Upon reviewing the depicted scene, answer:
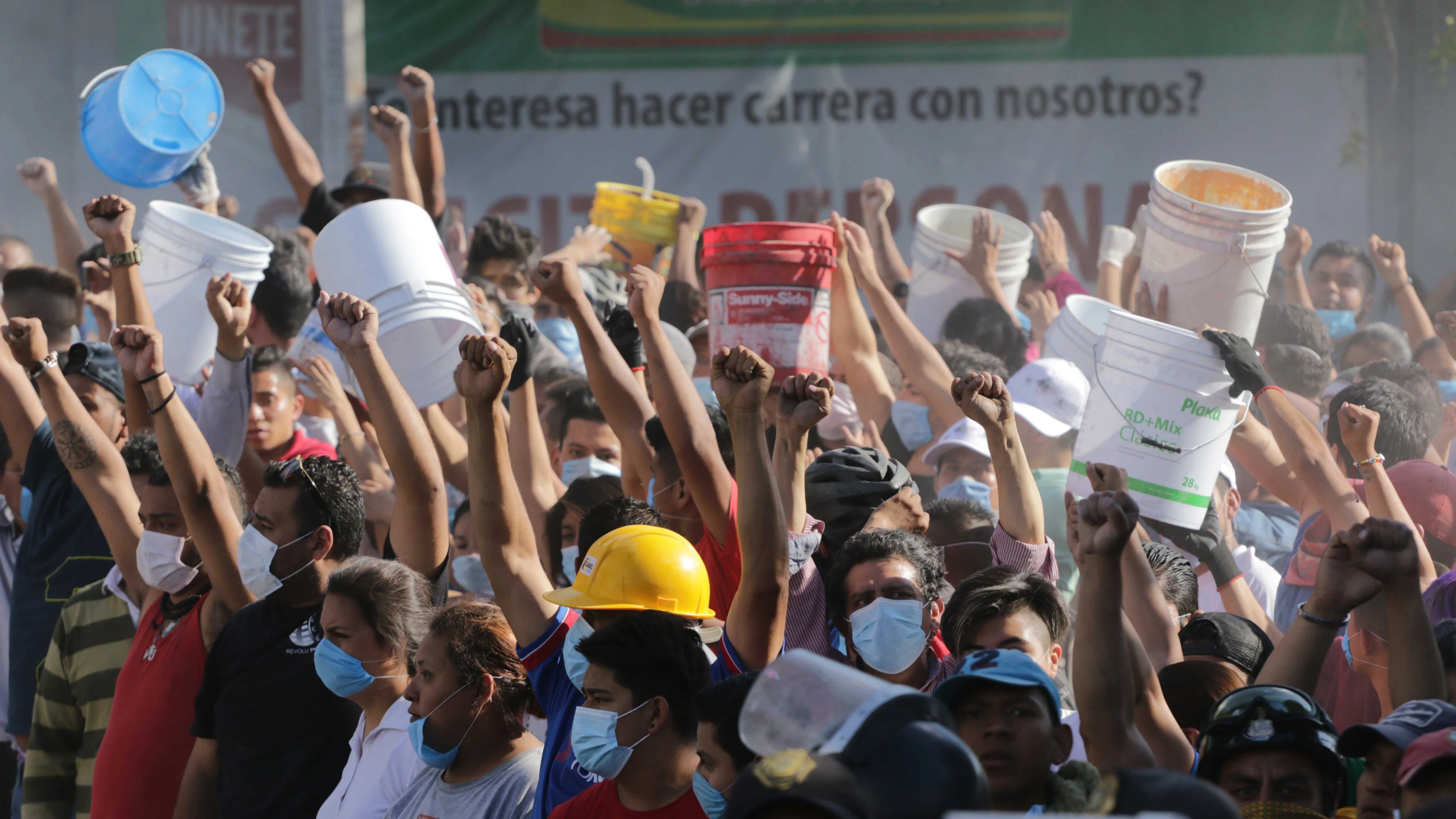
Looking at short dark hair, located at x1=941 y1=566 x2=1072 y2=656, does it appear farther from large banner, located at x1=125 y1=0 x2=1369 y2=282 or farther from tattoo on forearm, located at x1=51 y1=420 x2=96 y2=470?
large banner, located at x1=125 y1=0 x2=1369 y2=282

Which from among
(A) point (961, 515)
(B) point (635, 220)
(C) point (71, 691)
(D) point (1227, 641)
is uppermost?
(D) point (1227, 641)

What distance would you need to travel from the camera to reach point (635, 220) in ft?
21.8

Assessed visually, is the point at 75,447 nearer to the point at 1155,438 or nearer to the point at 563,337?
the point at 563,337

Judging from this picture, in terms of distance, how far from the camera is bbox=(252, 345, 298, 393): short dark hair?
503 cm

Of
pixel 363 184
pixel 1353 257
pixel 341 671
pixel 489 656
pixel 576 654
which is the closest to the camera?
pixel 576 654

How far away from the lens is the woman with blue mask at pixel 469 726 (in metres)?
3.03

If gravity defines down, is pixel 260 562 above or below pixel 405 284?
below

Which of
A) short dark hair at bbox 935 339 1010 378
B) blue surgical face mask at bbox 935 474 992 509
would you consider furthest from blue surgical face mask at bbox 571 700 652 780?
short dark hair at bbox 935 339 1010 378

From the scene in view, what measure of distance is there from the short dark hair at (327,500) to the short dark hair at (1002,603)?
1.50 m

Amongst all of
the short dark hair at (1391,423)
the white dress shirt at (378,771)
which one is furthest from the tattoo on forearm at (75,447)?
the short dark hair at (1391,423)

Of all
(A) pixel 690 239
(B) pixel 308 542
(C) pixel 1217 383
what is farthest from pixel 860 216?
(B) pixel 308 542

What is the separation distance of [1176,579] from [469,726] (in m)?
1.74

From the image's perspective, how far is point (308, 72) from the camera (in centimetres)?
853

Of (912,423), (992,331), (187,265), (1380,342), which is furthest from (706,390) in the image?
(1380,342)
